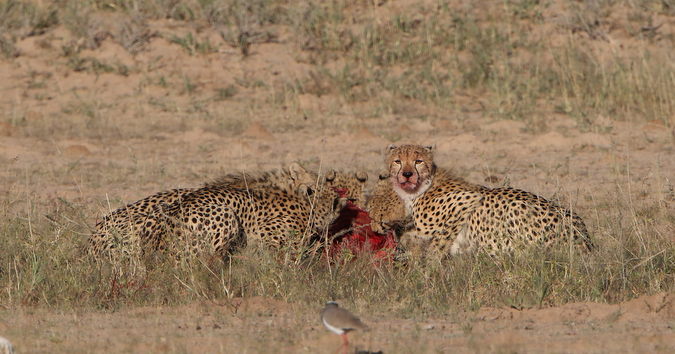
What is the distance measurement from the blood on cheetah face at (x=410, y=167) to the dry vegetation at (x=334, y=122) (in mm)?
793

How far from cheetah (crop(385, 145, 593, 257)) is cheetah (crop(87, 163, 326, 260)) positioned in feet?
1.96

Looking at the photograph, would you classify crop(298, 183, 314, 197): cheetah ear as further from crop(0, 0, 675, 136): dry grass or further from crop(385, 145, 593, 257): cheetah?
crop(0, 0, 675, 136): dry grass

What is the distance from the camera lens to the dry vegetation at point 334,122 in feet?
18.9

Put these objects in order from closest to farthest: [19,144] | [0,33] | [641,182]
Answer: [641,182], [19,144], [0,33]

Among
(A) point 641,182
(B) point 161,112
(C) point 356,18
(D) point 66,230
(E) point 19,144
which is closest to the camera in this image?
(D) point 66,230

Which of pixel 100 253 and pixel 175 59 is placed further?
pixel 175 59

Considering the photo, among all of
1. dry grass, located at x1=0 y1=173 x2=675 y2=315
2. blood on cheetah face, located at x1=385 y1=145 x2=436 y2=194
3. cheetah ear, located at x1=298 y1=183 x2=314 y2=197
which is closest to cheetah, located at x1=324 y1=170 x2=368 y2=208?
cheetah ear, located at x1=298 y1=183 x2=314 y2=197

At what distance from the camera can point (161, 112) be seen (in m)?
12.0

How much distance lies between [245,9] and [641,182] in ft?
20.3

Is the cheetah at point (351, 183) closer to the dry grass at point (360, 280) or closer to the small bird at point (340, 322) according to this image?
the dry grass at point (360, 280)

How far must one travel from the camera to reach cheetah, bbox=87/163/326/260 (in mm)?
6055

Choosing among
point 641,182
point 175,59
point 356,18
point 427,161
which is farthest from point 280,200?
point 356,18

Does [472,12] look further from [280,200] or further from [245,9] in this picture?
[280,200]

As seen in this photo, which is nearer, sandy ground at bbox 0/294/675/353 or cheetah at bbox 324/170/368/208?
sandy ground at bbox 0/294/675/353
